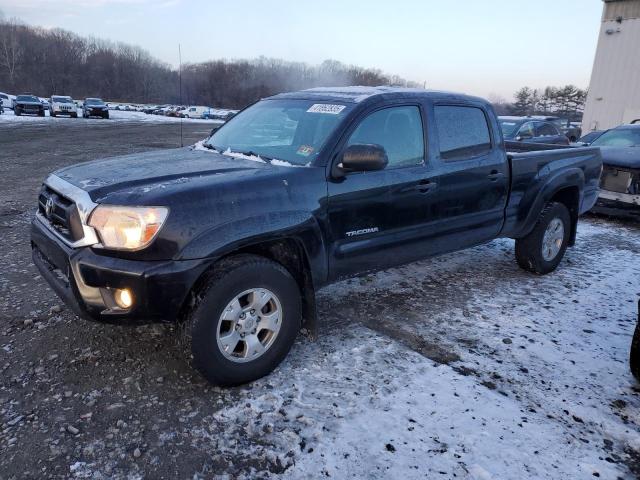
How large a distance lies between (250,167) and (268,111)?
1.06m

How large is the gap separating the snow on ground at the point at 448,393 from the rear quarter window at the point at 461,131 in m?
1.34

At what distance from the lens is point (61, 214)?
2873mm

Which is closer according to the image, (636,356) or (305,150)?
(636,356)

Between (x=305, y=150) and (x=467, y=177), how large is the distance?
1549 millimetres

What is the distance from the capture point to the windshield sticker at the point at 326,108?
348cm

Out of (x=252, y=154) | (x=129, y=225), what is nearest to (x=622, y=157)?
(x=252, y=154)

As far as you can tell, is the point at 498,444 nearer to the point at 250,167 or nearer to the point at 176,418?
the point at 176,418

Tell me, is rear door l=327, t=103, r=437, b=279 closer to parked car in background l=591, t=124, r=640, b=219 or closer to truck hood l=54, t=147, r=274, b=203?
truck hood l=54, t=147, r=274, b=203

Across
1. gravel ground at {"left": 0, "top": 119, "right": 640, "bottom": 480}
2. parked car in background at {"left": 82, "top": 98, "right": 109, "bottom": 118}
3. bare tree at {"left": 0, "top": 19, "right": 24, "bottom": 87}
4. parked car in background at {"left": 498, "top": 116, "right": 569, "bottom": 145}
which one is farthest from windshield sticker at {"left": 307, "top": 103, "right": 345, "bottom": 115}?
bare tree at {"left": 0, "top": 19, "right": 24, "bottom": 87}

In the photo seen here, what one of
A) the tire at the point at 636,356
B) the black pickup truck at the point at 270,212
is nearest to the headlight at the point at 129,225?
the black pickup truck at the point at 270,212

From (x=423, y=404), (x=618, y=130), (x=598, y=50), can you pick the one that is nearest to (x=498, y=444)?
(x=423, y=404)

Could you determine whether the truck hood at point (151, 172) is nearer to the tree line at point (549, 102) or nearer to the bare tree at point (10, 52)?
the tree line at point (549, 102)

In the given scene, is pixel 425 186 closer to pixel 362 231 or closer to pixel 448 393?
pixel 362 231

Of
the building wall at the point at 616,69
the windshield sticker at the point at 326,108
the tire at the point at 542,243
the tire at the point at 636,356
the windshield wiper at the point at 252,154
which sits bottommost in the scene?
the tire at the point at 636,356
